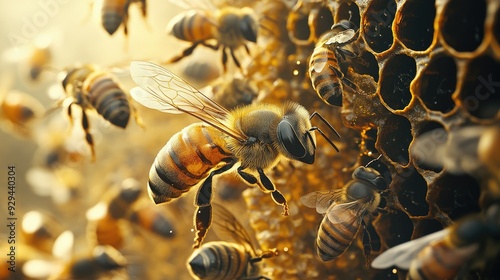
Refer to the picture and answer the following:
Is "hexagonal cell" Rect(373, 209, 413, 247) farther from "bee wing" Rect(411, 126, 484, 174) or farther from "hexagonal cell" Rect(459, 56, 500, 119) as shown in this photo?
"bee wing" Rect(411, 126, 484, 174)

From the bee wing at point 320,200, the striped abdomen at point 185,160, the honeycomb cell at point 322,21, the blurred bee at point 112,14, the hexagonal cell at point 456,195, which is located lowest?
the hexagonal cell at point 456,195

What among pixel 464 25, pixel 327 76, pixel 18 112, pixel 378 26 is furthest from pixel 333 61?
pixel 18 112

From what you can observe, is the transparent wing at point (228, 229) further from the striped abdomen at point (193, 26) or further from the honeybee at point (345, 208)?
the striped abdomen at point (193, 26)

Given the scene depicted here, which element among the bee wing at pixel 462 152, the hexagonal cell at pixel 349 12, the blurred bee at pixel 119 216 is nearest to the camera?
the bee wing at pixel 462 152

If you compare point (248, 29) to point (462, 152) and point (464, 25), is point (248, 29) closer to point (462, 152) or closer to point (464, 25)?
point (464, 25)

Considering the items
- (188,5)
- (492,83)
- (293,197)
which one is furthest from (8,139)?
(492,83)

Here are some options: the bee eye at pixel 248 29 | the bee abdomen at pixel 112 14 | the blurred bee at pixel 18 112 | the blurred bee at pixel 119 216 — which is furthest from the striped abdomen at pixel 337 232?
the blurred bee at pixel 18 112

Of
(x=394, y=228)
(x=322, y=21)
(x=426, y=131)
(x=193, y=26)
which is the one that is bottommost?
(x=394, y=228)
